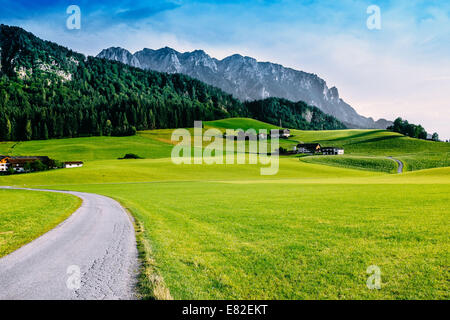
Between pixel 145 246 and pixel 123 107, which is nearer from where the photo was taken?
pixel 145 246

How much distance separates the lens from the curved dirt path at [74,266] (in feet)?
26.4

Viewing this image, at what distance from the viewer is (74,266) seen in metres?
10.5

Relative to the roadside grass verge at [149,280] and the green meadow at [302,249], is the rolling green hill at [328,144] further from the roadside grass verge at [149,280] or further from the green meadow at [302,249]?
the roadside grass verge at [149,280]

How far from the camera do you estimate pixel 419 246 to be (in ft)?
36.4

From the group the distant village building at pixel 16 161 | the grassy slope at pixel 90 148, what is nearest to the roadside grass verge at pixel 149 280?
the distant village building at pixel 16 161

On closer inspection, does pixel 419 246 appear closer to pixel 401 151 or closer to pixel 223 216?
pixel 223 216

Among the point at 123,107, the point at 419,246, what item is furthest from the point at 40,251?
the point at 123,107

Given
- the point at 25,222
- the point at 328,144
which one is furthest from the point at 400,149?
the point at 25,222

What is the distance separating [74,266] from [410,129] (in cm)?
19972

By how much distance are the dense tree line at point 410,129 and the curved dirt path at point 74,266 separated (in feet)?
620

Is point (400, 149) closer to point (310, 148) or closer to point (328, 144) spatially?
Result: point (328, 144)

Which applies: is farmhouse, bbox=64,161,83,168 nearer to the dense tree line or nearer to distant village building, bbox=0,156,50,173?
distant village building, bbox=0,156,50,173

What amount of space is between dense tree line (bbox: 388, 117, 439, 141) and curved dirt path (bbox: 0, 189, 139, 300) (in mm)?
189015
